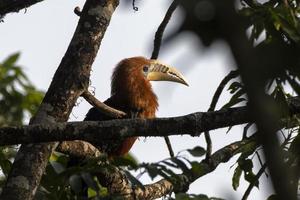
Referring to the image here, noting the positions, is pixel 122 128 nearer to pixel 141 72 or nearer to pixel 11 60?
pixel 11 60

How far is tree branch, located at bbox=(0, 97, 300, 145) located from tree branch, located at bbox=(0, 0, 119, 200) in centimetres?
34

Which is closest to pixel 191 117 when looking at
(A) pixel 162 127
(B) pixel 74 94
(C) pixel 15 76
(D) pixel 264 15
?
(A) pixel 162 127


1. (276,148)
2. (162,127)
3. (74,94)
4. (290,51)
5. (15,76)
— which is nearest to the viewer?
(276,148)

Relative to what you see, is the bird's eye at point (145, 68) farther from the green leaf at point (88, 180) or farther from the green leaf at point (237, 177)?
the green leaf at point (88, 180)

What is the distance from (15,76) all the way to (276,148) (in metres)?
4.21

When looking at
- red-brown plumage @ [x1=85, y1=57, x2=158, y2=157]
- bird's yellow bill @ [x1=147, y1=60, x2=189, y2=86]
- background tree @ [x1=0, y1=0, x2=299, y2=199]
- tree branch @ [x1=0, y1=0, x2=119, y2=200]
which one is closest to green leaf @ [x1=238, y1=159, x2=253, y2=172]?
background tree @ [x1=0, y1=0, x2=299, y2=199]

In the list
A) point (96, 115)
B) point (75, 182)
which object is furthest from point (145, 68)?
point (75, 182)

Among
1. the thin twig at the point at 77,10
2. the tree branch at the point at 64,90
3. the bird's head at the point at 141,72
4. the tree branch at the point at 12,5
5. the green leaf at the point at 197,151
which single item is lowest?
the green leaf at the point at 197,151

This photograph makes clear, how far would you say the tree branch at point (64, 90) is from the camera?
323cm

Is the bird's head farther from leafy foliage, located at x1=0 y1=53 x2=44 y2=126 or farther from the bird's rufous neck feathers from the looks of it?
leafy foliage, located at x1=0 y1=53 x2=44 y2=126

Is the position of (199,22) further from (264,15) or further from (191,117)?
(191,117)

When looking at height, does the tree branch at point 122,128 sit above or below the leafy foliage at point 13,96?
below

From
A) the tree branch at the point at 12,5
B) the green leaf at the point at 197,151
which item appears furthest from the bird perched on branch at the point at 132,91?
the green leaf at the point at 197,151

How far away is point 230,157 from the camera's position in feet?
14.6
